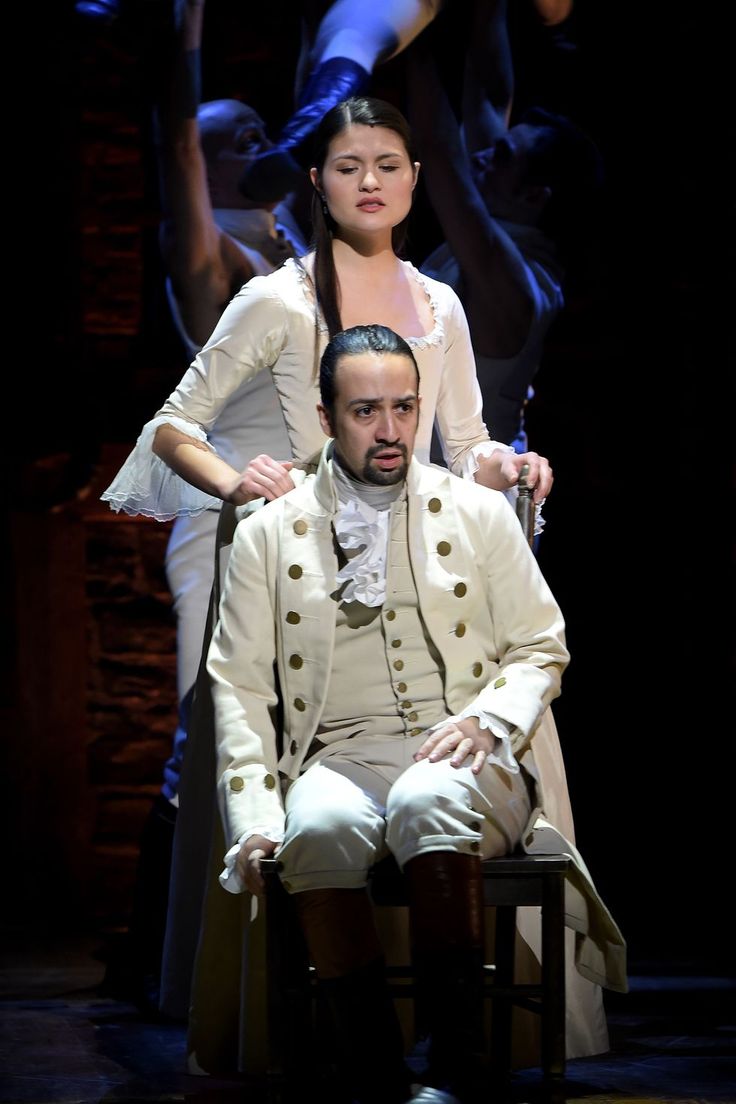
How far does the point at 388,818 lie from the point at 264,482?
0.67m

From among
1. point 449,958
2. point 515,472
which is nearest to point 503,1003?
point 449,958

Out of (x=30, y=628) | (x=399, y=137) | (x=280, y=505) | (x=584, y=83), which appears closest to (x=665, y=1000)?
(x=280, y=505)

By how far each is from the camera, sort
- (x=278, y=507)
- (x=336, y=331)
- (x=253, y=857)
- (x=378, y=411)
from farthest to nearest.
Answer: (x=336, y=331) < (x=278, y=507) < (x=378, y=411) < (x=253, y=857)

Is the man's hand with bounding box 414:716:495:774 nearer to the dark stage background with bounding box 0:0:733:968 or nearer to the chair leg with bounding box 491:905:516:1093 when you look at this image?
the chair leg with bounding box 491:905:516:1093

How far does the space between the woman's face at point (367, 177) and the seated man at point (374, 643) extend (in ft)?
1.33

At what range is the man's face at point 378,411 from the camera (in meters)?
2.54

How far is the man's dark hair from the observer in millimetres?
2568

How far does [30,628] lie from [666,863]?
225cm

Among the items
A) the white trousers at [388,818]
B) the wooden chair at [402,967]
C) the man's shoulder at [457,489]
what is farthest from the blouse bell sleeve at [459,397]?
the wooden chair at [402,967]

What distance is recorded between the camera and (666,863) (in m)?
5.15

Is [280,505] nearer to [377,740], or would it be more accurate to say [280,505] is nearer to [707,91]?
[377,740]

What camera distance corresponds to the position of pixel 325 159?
9.62 feet

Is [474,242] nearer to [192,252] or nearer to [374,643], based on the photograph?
[192,252]

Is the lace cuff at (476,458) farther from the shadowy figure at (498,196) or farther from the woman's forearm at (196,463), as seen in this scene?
the shadowy figure at (498,196)
